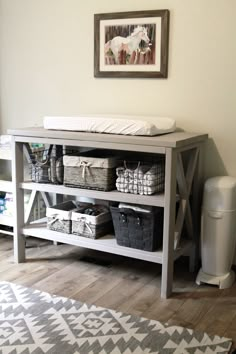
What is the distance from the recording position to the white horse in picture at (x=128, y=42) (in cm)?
304

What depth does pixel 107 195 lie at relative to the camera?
9.05 feet

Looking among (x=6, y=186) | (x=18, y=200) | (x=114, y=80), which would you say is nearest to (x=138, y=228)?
(x=18, y=200)

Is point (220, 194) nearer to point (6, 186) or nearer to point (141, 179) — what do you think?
point (141, 179)

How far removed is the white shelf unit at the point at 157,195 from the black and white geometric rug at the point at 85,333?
415mm

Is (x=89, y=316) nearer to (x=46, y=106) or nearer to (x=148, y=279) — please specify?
(x=148, y=279)

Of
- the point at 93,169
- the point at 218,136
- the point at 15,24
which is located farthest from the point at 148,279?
the point at 15,24

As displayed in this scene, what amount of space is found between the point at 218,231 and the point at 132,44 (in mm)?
1352

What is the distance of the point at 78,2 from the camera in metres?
3.30

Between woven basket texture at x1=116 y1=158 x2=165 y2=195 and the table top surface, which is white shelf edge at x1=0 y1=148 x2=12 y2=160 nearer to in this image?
the table top surface

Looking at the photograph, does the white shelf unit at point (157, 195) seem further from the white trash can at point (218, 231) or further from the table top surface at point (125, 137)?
the white trash can at point (218, 231)

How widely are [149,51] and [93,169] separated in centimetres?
88

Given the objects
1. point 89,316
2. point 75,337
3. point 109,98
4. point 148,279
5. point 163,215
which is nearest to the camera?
point 75,337

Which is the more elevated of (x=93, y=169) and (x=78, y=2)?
(x=78, y=2)

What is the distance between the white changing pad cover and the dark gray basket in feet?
1.57
